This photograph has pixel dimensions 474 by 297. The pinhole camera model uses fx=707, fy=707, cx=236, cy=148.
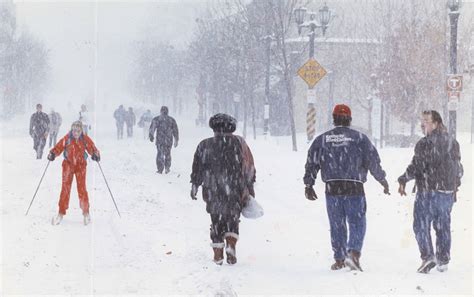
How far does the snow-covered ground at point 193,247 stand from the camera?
709cm

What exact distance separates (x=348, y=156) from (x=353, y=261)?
1131 millimetres

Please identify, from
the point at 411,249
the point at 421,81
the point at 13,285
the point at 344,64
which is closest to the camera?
the point at 13,285

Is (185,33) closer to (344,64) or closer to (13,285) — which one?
(344,64)

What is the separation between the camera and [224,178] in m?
8.10

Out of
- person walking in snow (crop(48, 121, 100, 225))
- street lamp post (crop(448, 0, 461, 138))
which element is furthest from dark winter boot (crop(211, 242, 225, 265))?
street lamp post (crop(448, 0, 461, 138))

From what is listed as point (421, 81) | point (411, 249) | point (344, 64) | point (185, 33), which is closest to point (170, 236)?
point (411, 249)

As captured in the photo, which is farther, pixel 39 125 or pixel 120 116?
pixel 120 116

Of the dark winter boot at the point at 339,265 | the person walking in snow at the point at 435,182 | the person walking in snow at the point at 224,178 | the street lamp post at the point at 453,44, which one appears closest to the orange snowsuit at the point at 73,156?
the person walking in snow at the point at 224,178

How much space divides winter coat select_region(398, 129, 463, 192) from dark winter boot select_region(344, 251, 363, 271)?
105 cm

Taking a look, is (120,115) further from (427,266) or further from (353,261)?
(427,266)

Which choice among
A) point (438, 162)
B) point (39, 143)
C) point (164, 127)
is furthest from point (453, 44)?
point (39, 143)

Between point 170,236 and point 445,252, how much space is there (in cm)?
411

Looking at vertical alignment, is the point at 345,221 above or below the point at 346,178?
below

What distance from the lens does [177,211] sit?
12.9 metres
